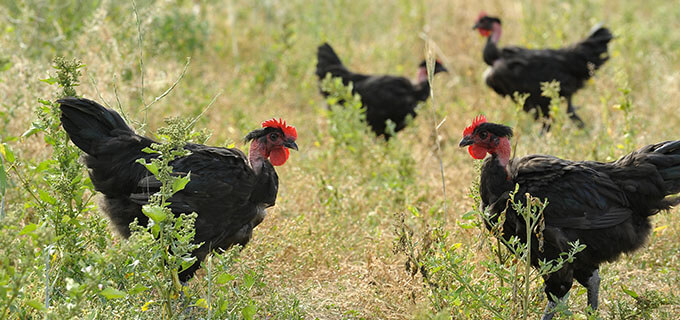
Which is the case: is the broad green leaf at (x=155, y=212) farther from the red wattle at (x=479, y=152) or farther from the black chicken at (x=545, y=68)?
the black chicken at (x=545, y=68)

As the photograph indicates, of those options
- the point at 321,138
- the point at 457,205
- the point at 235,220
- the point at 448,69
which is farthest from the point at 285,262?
the point at 448,69

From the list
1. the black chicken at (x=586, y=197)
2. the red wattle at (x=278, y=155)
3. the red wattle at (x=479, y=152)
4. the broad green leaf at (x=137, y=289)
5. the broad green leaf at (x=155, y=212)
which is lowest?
the black chicken at (x=586, y=197)

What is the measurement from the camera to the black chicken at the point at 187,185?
4.35 metres

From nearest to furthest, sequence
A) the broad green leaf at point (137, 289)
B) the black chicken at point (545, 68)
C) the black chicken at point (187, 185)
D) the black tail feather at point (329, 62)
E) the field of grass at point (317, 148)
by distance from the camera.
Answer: the broad green leaf at point (137, 289), the field of grass at point (317, 148), the black chicken at point (187, 185), the black chicken at point (545, 68), the black tail feather at point (329, 62)

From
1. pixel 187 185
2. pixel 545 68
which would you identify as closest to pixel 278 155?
pixel 187 185

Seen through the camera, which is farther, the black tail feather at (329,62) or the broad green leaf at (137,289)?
the black tail feather at (329,62)

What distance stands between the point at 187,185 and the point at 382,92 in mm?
4293

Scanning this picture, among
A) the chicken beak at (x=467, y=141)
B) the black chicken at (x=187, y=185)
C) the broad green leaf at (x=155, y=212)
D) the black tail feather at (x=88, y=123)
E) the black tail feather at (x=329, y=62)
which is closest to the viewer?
the broad green leaf at (x=155, y=212)

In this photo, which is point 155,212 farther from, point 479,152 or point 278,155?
point 479,152

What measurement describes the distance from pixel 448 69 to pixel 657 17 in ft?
14.2

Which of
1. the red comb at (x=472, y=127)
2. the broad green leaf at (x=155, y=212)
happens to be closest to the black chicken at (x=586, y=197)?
the red comb at (x=472, y=127)

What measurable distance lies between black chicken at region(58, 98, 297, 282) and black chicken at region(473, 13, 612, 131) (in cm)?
465

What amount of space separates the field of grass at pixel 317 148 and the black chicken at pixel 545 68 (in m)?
0.31

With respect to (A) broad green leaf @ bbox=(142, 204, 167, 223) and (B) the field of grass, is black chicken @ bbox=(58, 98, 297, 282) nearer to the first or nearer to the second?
(B) the field of grass
